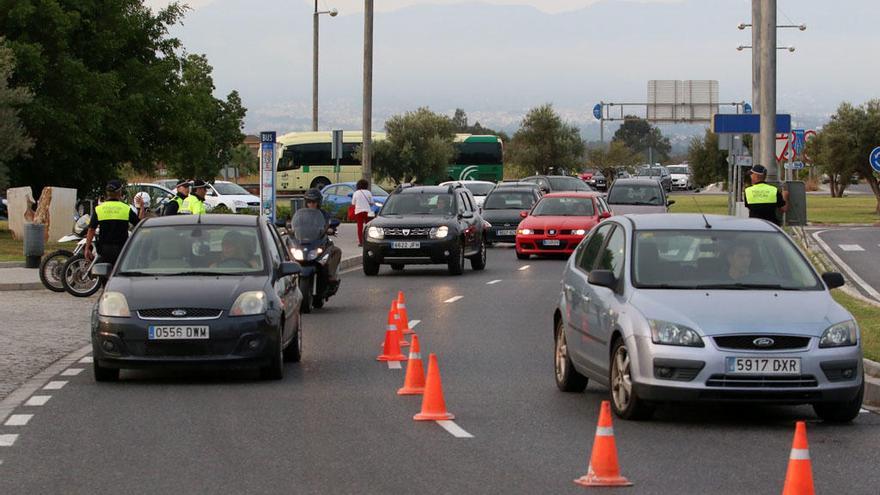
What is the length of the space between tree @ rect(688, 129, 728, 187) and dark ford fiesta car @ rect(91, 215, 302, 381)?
269 feet

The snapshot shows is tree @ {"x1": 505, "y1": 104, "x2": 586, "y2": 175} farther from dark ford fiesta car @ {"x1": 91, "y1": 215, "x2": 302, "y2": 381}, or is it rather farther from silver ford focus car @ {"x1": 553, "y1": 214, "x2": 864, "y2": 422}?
silver ford focus car @ {"x1": 553, "y1": 214, "x2": 864, "y2": 422}

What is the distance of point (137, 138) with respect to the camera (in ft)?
166

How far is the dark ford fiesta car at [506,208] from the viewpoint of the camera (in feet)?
137

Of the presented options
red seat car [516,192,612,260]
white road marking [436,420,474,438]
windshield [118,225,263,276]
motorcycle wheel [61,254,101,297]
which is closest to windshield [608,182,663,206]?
red seat car [516,192,612,260]

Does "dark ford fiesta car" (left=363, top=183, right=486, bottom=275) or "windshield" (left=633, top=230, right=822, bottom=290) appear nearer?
"windshield" (left=633, top=230, right=822, bottom=290)

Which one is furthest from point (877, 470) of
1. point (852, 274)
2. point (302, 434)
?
point (852, 274)

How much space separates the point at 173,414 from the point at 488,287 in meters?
15.1

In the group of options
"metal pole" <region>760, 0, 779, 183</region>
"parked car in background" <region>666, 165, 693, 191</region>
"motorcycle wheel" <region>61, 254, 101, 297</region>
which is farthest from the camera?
"parked car in background" <region>666, 165, 693, 191</region>

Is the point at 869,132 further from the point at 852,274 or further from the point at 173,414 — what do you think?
the point at 173,414

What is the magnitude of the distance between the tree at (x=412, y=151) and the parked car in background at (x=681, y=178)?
26.2 metres

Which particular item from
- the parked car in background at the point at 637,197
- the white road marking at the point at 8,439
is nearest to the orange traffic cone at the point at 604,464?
the white road marking at the point at 8,439

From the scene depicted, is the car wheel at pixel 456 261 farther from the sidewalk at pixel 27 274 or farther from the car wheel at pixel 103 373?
the car wheel at pixel 103 373

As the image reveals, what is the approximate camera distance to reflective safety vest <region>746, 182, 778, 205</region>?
2327 centimetres

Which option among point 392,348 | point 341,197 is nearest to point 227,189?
point 341,197
